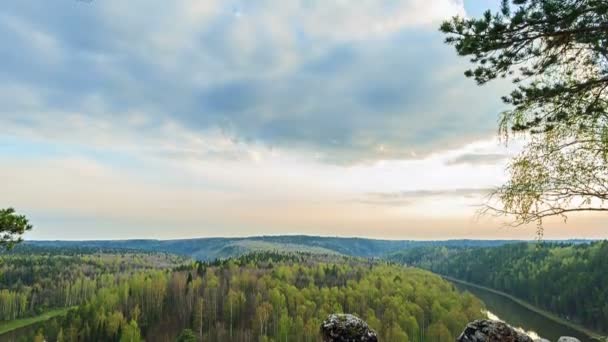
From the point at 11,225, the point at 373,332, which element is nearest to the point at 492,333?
the point at 373,332

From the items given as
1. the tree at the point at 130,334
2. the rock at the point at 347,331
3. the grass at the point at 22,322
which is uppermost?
the rock at the point at 347,331

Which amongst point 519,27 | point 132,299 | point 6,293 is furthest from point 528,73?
point 6,293

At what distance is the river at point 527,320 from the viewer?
351 feet

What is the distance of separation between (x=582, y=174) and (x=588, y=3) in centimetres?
426

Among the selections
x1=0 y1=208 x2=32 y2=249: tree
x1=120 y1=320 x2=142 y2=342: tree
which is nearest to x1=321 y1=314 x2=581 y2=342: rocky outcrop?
x1=0 y1=208 x2=32 y2=249: tree

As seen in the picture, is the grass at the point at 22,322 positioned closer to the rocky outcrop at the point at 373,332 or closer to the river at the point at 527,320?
the river at the point at 527,320

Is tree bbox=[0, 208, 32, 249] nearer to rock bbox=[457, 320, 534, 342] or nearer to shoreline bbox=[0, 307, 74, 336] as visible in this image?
rock bbox=[457, 320, 534, 342]

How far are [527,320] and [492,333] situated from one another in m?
137

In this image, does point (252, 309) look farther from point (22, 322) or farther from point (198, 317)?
point (22, 322)

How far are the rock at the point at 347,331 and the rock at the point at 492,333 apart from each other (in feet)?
6.05

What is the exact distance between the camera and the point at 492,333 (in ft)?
26.5

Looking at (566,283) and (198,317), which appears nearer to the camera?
(198,317)

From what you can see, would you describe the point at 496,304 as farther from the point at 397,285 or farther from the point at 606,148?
the point at 606,148

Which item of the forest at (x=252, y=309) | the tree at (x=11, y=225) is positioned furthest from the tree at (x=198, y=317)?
the tree at (x=11, y=225)
